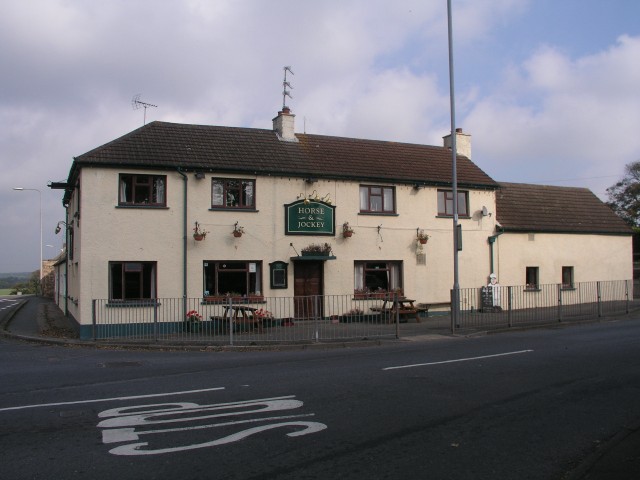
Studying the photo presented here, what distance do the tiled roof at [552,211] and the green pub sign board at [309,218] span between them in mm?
8044

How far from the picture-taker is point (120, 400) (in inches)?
323

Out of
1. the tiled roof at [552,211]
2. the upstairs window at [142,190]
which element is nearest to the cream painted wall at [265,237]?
the upstairs window at [142,190]

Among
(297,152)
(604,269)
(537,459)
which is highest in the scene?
(297,152)

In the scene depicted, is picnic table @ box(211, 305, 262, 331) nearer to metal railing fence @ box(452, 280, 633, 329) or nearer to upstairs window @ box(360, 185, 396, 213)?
metal railing fence @ box(452, 280, 633, 329)

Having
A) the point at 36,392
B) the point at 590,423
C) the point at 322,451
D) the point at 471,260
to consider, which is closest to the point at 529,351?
the point at 590,423

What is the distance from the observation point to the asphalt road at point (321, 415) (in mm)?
5320

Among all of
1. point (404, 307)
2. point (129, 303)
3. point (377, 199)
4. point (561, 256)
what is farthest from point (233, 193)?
point (561, 256)

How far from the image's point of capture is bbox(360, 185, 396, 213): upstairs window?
70.5 ft

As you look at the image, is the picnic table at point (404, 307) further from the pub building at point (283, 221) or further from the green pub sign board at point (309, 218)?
the green pub sign board at point (309, 218)

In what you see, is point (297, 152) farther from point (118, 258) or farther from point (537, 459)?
point (537, 459)

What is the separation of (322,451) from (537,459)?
81.8 inches

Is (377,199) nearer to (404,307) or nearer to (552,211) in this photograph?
(404,307)

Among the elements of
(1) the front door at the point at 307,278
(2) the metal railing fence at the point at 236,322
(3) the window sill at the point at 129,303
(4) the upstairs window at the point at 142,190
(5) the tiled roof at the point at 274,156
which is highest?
(5) the tiled roof at the point at 274,156

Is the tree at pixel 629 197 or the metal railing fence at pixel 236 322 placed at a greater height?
the tree at pixel 629 197
